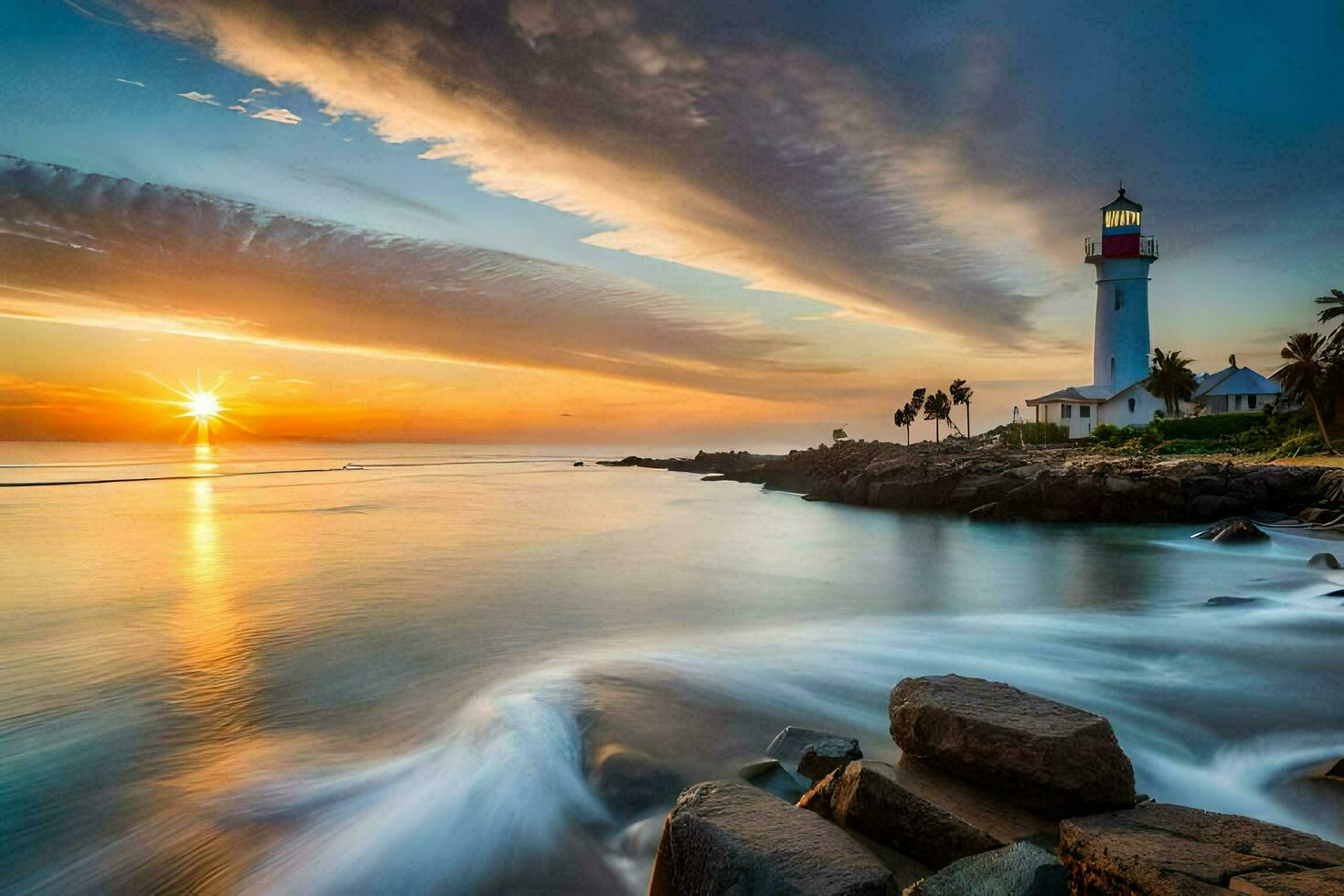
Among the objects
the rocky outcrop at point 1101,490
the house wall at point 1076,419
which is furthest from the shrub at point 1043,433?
the rocky outcrop at point 1101,490

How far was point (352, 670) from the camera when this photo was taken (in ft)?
26.1

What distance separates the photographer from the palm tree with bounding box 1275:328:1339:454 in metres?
33.7

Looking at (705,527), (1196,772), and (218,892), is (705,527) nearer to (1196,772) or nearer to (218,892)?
(1196,772)

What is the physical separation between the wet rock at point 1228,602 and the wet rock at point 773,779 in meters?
10.6

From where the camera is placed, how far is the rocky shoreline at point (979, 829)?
2898 millimetres

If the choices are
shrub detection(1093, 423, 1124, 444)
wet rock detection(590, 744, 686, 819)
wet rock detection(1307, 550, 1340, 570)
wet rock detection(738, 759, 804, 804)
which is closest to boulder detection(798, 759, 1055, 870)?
wet rock detection(738, 759, 804, 804)

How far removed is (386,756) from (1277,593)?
46.9ft

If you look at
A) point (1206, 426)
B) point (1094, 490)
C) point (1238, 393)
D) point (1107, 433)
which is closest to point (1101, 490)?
point (1094, 490)

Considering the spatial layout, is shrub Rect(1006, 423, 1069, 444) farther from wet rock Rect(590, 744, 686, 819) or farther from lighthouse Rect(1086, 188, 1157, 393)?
wet rock Rect(590, 744, 686, 819)

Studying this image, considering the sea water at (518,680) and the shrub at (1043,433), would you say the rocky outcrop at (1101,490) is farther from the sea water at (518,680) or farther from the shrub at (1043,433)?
the shrub at (1043,433)

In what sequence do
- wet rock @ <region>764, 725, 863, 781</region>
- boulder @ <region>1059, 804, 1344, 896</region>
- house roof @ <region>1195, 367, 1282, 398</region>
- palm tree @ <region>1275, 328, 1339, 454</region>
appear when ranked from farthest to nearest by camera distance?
house roof @ <region>1195, 367, 1282, 398</region>
palm tree @ <region>1275, 328, 1339, 454</region>
wet rock @ <region>764, 725, 863, 781</region>
boulder @ <region>1059, 804, 1344, 896</region>

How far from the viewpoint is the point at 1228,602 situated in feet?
38.4

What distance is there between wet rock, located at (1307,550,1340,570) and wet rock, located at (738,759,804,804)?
15.2 metres

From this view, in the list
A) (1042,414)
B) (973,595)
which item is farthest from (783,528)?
(1042,414)
